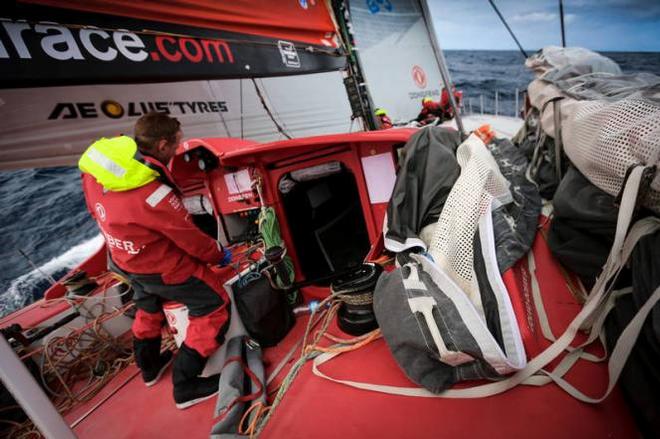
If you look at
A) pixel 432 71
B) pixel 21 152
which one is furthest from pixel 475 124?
pixel 21 152

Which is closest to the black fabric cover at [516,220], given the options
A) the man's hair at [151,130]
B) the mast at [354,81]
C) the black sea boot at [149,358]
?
the mast at [354,81]

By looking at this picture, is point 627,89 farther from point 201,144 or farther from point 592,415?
point 201,144

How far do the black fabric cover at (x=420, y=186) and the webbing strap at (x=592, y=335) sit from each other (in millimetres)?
572

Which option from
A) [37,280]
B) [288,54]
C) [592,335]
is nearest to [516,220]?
[592,335]

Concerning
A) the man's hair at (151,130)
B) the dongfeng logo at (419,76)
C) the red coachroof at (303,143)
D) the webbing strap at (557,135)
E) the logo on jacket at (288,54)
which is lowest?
the webbing strap at (557,135)

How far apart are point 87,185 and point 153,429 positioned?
1.31m

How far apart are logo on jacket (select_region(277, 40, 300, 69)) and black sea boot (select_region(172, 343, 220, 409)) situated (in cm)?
167

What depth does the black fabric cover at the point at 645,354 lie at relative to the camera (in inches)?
28.0

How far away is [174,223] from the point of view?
4.91 ft

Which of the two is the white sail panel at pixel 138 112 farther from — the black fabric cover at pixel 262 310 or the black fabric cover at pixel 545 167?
the black fabric cover at pixel 545 167

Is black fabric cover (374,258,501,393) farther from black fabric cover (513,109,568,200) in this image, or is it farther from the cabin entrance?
black fabric cover (513,109,568,200)

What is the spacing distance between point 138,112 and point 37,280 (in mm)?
5542

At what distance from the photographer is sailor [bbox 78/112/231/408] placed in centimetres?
140

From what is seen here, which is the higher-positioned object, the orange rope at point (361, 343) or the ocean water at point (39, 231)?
the ocean water at point (39, 231)
